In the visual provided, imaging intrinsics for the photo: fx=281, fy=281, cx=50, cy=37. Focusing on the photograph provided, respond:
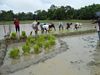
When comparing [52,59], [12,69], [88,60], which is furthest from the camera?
[52,59]

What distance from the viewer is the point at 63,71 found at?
Answer: 30.4 feet

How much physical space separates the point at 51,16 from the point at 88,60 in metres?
76.1

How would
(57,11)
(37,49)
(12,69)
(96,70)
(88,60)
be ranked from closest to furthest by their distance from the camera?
1. (96,70)
2. (12,69)
3. (88,60)
4. (37,49)
5. (57,11)

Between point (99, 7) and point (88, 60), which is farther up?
point (99, 7)

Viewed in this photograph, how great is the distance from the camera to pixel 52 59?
12.1 meters

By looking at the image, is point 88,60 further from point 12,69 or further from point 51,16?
point 51,16

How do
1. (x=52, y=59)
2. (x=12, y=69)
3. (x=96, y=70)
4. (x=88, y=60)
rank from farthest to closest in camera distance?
(x=52, y=59) → (x=88, y=60) → (x=12, y=69) → (x=96, y=70)

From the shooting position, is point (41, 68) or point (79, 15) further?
point (79, 15)

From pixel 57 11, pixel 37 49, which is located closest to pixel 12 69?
pixel 37 49

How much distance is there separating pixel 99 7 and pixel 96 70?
70468 millimetres

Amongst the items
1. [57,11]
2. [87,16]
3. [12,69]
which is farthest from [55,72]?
[57,11]

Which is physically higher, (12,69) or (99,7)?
(99,7)

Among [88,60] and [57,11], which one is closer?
[88,60]

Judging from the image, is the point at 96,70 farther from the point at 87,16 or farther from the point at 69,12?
the point at 69,12
